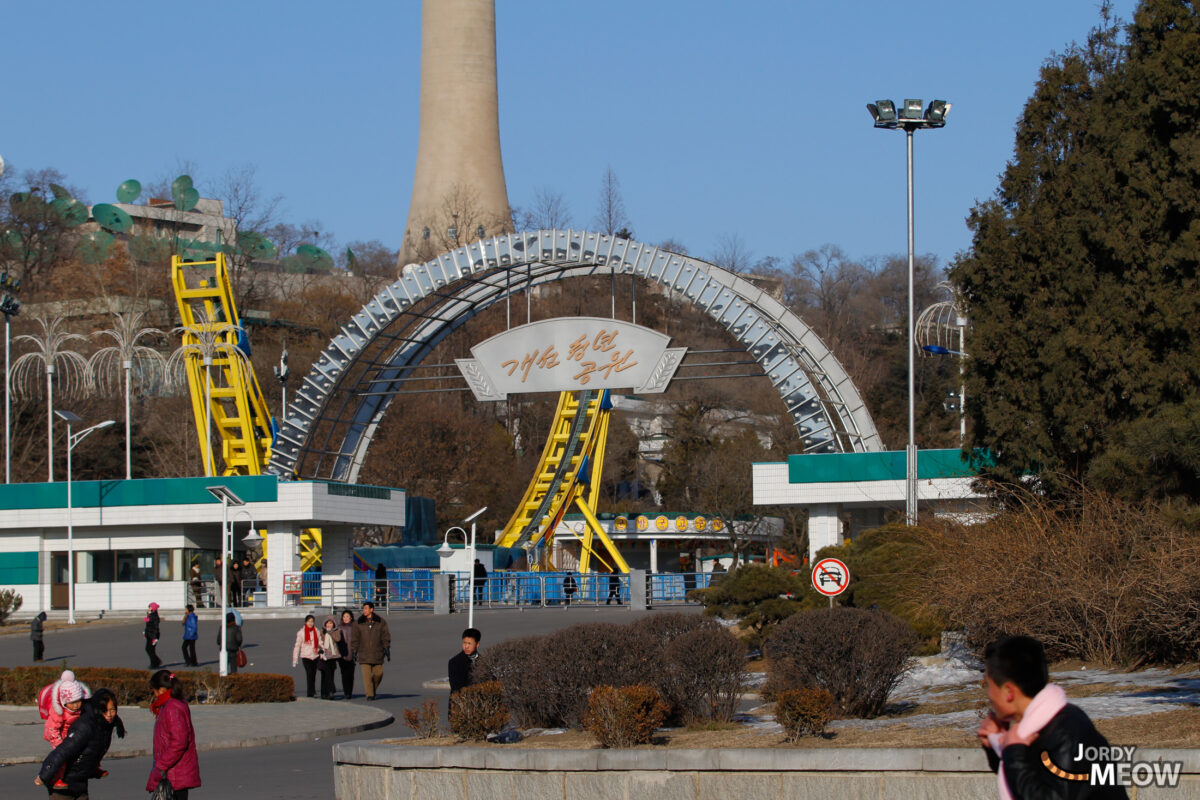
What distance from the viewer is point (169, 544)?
143ft

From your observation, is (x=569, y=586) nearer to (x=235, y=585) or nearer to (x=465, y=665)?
(x=235, y=585)

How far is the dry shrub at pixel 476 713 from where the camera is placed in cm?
1240

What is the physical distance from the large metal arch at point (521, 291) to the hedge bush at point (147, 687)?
17.4m

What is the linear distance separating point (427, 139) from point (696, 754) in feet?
293

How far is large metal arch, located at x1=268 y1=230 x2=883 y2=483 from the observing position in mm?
36406

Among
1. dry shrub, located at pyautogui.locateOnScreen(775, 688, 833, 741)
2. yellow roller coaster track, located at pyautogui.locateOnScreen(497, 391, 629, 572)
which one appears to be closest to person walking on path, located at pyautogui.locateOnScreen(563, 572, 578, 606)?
yellow roller coaster track, located at pyautogui.locateOnScreen(497, 391, 629, 572)

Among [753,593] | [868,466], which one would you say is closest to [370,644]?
[753,593]

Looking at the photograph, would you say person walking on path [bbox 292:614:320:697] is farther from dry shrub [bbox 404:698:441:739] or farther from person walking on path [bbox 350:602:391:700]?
dry shrub [bbox 404:698:441:739]

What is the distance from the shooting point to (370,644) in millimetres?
21812

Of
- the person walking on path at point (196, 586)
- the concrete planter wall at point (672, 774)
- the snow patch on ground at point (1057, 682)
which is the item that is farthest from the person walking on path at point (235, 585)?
the concrete planter wall at point (672, 774)

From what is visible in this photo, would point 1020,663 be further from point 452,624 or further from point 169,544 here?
point 169,544

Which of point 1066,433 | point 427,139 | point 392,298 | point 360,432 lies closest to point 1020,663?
point 1066,433

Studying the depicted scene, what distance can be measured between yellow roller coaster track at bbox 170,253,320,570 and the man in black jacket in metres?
41.4

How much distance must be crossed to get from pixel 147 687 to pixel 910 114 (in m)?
18.7
